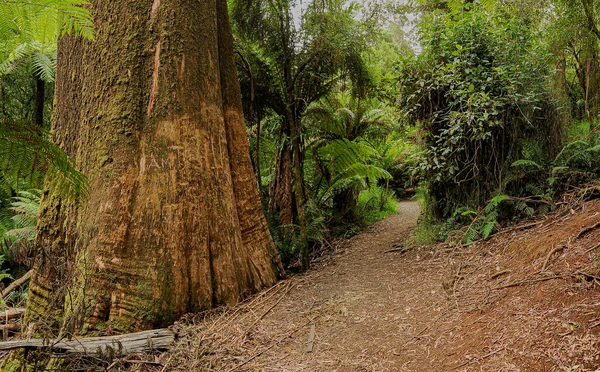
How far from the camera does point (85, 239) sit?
9.80ft

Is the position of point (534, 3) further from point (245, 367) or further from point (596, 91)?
point (245, 367)

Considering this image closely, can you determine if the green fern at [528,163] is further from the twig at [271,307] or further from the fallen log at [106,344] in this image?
the fallen log at [106,344]

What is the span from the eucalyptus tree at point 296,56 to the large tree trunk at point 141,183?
140cm

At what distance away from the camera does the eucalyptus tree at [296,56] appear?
4.79 metres

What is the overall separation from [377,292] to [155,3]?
3.50m

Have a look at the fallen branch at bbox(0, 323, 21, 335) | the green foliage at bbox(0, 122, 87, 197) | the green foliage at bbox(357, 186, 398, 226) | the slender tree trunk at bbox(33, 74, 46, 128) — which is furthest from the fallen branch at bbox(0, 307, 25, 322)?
the green foliage at bbox(357, 186, 398, 226)

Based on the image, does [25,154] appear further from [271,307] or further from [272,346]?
[271,307]

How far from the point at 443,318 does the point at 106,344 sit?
2391 millimetres

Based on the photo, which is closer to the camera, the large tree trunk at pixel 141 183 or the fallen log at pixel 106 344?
the fallen log at pixel 106 344

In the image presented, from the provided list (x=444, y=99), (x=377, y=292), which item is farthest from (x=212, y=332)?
(x=444, y=99)

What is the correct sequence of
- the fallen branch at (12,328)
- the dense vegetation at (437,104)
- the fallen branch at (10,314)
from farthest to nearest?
the dense vegetation at (437,104) < the fallen branch at (10,314) < the fallen branch at (12,328)

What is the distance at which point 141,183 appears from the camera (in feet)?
10.00

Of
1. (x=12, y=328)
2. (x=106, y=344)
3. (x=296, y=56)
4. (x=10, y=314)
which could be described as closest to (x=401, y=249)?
(x=296, y=56)

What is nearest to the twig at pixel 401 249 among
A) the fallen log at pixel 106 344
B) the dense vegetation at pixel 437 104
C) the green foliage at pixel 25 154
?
the dense vegetation at pixel 437 104
